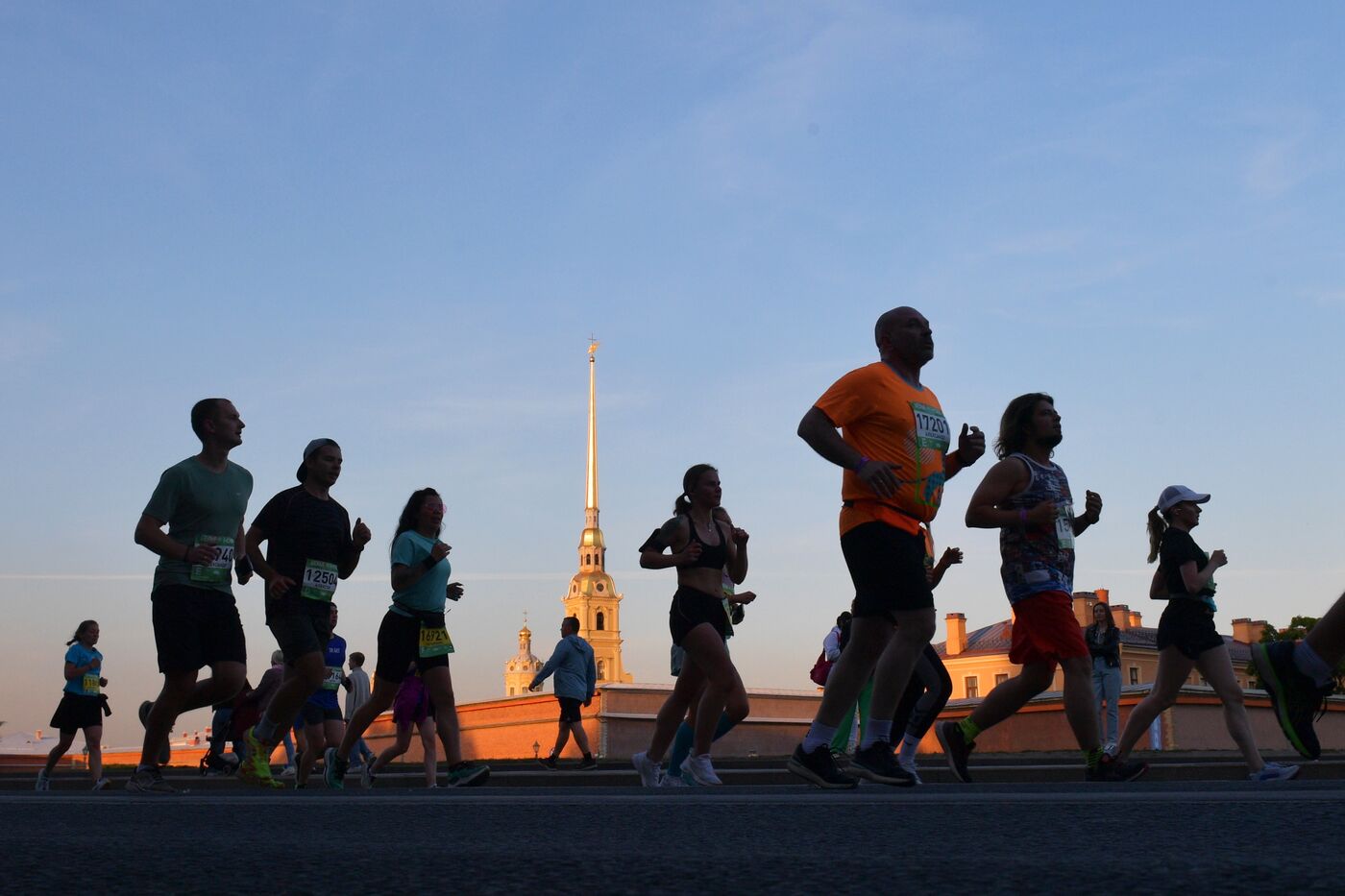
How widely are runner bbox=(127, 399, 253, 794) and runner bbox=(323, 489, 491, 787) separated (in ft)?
3.94

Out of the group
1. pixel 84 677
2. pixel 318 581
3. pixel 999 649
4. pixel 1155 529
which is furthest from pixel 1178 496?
pixel 999 649

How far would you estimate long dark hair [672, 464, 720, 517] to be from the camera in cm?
897

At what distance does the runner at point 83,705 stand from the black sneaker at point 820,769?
29.4ft

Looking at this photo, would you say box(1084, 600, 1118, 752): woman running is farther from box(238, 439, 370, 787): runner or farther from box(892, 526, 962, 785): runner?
box(238, 439, 370, 787): runner

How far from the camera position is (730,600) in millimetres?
9750

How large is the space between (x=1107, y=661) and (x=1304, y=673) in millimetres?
10354

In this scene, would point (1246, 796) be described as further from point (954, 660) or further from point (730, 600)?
point (954, 660)

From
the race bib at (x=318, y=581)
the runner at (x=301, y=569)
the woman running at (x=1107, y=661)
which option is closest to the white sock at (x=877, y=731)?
the runner at (x=301, y=569)

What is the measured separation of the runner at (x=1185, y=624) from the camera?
857cm

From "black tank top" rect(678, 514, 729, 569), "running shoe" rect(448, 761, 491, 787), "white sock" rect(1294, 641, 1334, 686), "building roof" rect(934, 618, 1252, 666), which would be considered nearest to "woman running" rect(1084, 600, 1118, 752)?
"black tank top" rect(678, 514, 729, 569)

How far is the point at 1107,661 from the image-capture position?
15055 mm

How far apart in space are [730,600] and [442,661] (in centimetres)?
188

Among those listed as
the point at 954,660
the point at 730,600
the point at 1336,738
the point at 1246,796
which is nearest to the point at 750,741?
the point at 1336,738

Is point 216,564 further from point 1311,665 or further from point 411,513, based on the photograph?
point 1311,665
